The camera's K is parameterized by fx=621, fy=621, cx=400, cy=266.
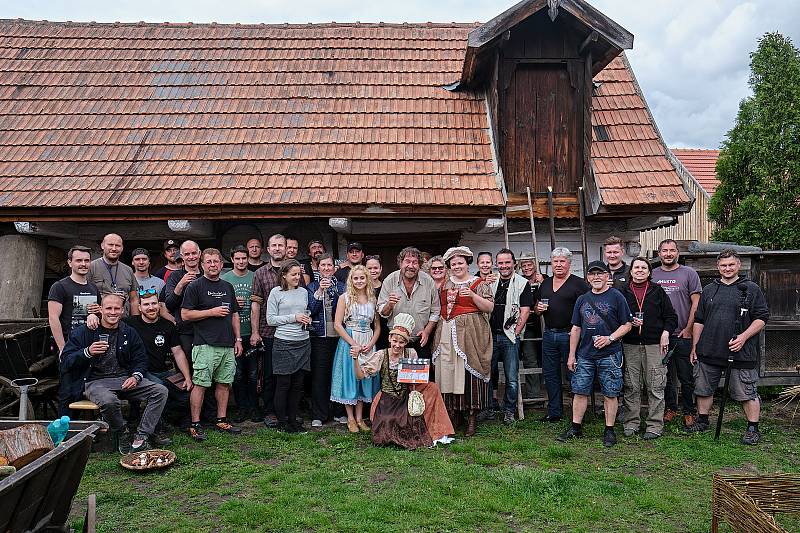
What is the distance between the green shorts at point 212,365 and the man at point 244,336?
0.43 metres

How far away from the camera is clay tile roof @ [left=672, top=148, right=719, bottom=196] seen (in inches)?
845

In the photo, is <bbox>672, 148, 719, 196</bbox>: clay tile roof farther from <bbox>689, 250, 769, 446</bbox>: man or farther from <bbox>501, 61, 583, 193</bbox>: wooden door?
<bbox>689, 250, 769, 446</bbox>: man

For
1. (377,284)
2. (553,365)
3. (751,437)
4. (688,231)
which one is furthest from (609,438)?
(688,231)

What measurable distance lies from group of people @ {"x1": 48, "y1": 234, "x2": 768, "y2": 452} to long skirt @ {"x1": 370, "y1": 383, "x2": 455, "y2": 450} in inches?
0.5

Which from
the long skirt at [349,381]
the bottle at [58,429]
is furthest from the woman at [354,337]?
the bottle at [58,429]

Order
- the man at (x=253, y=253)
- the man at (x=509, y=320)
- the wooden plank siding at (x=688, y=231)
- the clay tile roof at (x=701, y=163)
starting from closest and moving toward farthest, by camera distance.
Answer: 1. the man at (x=509, y=320)
2. the man at (x=253, y=253)
3. the wooden plank siding at (x=688, y=231)
4. the clay tile roof at (x=701, y=163)

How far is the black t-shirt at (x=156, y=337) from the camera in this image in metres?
5.87

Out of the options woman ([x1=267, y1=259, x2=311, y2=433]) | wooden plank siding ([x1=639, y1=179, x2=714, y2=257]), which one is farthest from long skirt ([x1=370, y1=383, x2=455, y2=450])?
wooden plank siding ([x1=639, y1=179, x2=714, y2=257])

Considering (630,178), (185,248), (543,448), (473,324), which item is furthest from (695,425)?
(185,248)

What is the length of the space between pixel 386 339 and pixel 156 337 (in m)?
2.21

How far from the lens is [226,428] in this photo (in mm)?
5922

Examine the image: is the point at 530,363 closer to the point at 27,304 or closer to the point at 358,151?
the point at 358,151

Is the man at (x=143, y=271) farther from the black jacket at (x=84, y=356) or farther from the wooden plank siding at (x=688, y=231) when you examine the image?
the wooden plank siding at (x=688, y=231)

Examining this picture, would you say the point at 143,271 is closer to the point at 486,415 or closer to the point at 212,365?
the point at 212,365
